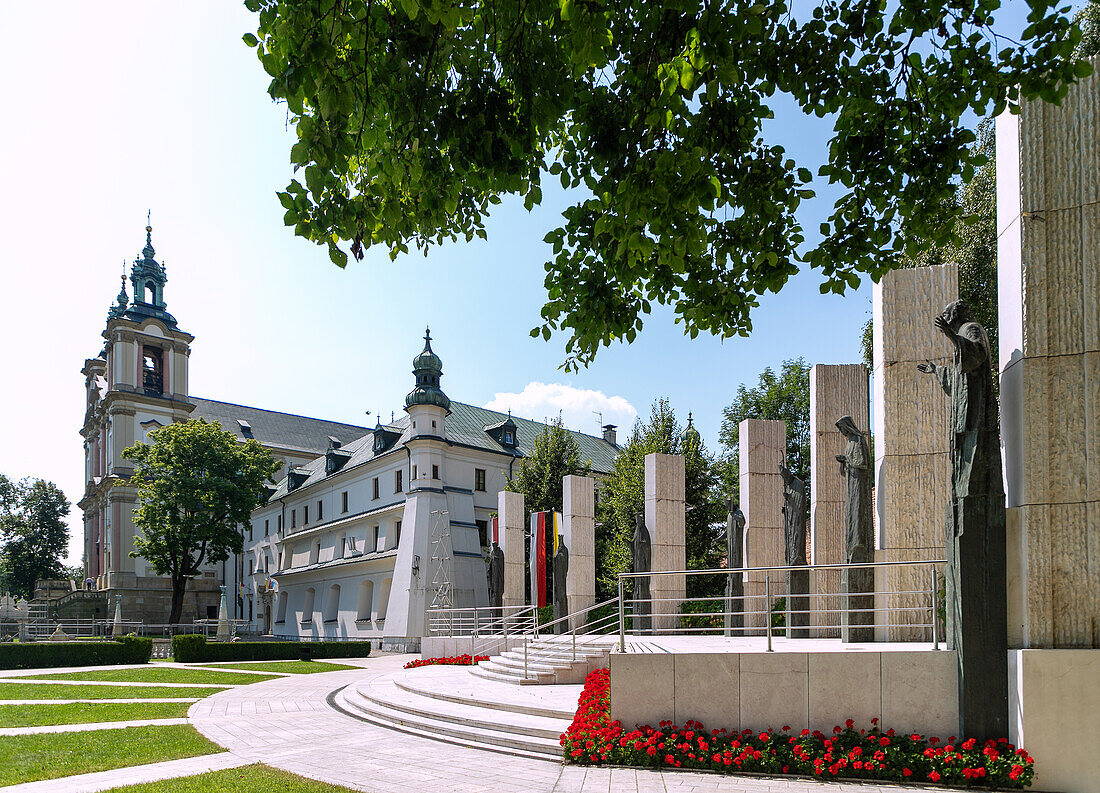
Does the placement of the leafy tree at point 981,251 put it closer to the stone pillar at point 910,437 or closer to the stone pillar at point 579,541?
the stone pillar at point 910,437

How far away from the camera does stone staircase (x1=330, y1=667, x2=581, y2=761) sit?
11.3m

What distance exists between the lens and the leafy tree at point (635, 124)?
17.2 feet

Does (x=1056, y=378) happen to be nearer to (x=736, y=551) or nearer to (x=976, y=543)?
(x=976, y=543)

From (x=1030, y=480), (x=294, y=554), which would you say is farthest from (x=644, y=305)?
(x=294, y=554)

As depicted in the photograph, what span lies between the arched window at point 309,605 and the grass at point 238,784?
45150 millimetres

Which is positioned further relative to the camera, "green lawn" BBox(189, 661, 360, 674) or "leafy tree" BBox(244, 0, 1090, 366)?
"green lawn" BBox(189, 661, 360, 674)

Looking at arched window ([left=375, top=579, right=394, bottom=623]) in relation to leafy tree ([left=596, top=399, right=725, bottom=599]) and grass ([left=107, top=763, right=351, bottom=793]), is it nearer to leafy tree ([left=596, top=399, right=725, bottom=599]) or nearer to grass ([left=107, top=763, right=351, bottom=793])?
leafy tree ([left=596, top=399, right=725, bottom=599])

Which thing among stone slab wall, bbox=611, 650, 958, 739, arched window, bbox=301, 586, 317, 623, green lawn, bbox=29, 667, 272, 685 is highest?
stone slab wall, bbox=611, 650, 958, 739

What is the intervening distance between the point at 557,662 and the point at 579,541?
382 inches

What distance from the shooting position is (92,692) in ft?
61.1

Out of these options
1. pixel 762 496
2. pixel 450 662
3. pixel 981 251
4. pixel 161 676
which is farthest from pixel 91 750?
pixel 981 251

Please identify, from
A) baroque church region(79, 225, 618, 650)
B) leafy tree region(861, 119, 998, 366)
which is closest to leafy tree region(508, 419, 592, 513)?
baroque church region(79, 225, 618, 650)

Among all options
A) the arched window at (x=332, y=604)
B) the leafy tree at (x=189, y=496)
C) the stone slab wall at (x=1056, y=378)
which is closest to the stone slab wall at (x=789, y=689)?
the stone slab wall at (x=1056, y=378)

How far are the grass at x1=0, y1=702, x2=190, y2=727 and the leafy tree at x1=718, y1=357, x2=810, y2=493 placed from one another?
30.6m
